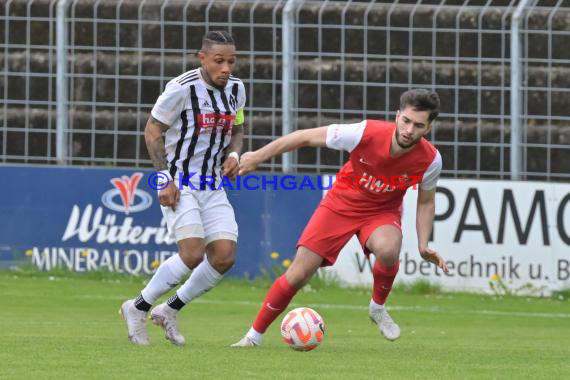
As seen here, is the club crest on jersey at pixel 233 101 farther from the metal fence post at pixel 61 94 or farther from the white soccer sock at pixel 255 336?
the metal fence post at pixel 61 94

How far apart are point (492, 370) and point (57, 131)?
9.48 metres

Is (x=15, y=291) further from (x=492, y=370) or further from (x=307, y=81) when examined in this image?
(x=492, y=370)

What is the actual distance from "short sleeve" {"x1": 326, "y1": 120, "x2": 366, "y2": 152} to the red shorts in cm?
52

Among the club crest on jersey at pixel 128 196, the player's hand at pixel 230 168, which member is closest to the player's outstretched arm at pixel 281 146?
the player's hand at pixel 230 168

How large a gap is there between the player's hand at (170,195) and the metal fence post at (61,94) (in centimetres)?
735

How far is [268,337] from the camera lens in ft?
38.8

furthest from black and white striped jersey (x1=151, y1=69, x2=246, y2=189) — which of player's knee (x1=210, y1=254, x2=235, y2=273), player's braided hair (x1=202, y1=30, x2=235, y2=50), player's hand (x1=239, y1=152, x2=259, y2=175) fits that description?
player's hand (x1=239, y1=152, x2=259, y2=175)

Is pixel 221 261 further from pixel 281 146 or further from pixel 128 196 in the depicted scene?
pixel 128 196

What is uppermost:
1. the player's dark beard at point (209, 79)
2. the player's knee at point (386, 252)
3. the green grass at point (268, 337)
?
the player's dark beard at point (209, 79)

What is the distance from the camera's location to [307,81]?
54.7 ft

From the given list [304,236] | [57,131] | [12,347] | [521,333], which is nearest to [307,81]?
[57,131]

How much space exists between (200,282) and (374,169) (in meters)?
1.34

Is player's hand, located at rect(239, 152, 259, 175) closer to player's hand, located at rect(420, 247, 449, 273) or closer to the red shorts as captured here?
the red shorts

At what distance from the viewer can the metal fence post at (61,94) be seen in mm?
16953
